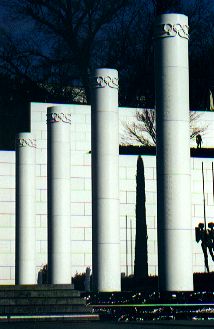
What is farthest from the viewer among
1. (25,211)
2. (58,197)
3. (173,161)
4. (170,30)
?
(25,211)

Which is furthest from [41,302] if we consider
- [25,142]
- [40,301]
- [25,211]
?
[25,142]

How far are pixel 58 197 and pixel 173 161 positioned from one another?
1654 centimetres

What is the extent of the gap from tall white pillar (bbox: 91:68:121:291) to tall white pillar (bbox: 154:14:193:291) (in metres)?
7.82

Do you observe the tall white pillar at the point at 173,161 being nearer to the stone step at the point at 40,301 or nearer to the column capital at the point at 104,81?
the stone step at the point at 40,301

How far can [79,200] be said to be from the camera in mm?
51656

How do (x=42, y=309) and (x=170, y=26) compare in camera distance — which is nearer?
(x=170, y=26)

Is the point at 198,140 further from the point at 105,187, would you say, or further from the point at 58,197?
the point at 105,187

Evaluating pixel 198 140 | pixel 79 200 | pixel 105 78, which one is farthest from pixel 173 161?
pixel 198 140

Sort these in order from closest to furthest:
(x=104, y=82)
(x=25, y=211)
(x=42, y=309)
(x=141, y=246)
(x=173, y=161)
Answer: (x=173, y=161), (x=42, y=309), (x=104, y=82), (x=141, y=246), (x=25, y=211)

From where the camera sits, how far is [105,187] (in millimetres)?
35594

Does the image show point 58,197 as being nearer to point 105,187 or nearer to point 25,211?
point 25,211

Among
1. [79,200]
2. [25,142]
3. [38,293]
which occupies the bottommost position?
[38,293]

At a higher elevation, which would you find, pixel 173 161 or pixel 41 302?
pixel 173 161

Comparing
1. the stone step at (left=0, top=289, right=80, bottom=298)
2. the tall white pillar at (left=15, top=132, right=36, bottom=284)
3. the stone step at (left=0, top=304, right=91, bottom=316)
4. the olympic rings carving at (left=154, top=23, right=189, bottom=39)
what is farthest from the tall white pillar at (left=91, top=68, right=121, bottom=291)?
the tall white pillar at (left=15, top=132, right=36, bottom=284)
